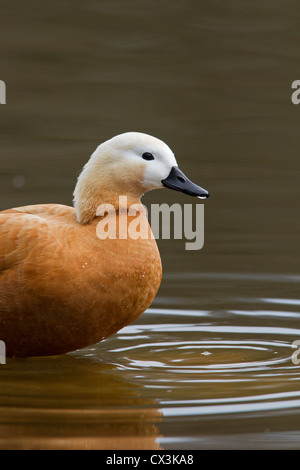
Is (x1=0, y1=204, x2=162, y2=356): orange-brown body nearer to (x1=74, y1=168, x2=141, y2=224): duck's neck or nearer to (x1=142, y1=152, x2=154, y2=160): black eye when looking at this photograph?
(x1=74, y1=168, x2=141, y2=224): duck's neck

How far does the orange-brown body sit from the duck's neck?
62mm

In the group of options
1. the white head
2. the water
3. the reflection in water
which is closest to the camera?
the reflection in water

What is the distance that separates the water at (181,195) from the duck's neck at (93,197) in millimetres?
942

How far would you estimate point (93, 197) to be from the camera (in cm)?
633

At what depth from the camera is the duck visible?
6.08 m

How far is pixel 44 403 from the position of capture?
561 cm

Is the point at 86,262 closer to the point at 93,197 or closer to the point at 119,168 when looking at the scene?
the point at 93,197

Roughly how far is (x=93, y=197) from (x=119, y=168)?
0.77 feet

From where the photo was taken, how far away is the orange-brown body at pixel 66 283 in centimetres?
607

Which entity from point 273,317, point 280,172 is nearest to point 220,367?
point 273,317

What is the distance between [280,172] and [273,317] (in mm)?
3393

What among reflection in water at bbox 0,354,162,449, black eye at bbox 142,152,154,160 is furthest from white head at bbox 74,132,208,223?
reflection in water at bbox 0,354,162,449

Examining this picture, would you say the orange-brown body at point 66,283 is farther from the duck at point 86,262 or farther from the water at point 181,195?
the water at point 181,195

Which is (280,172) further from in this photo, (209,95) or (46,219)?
(46,219)
